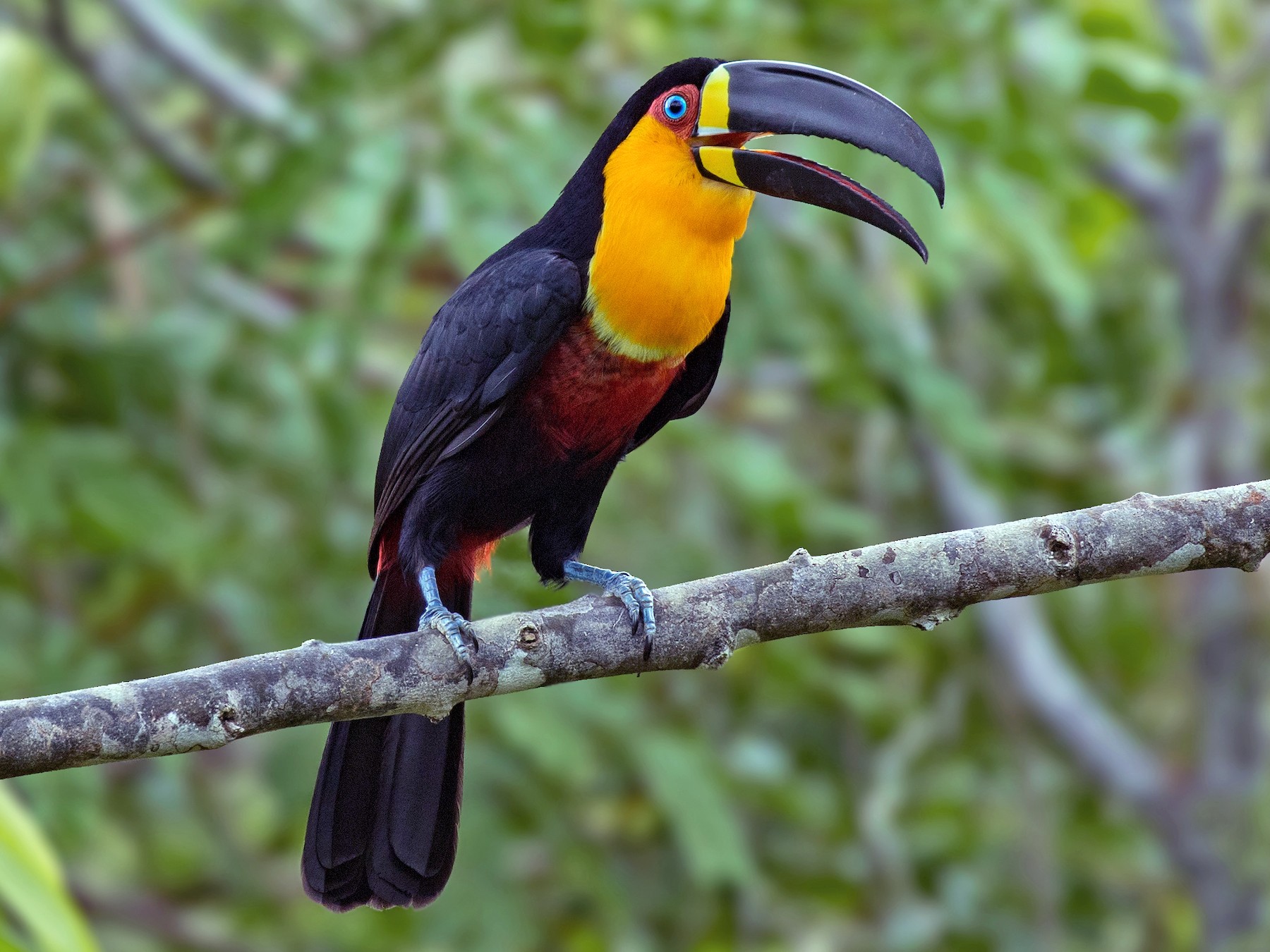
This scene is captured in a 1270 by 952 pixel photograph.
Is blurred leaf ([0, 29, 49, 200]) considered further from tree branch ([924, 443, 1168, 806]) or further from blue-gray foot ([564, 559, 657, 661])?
tree branch ([924, 443, 1168, 806])

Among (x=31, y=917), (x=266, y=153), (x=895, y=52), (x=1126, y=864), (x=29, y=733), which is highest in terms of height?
(x=266, y=153)

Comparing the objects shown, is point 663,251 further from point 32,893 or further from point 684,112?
point 32,893

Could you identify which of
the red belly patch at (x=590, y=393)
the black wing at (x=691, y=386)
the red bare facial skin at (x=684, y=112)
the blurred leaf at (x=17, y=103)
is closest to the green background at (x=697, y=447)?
the blurred leaf at (x=17, y=103)

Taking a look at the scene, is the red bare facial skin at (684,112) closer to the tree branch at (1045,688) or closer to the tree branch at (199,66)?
the tree branch at (199,66)

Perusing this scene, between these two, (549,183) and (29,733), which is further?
(549,183)

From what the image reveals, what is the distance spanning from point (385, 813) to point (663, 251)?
1071mm

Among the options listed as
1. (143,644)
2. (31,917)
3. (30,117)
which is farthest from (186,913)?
(31,917)

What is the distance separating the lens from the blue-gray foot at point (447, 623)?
2270mm

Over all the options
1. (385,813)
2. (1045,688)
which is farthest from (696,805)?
(1045,688)

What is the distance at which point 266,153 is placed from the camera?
4.89 meters

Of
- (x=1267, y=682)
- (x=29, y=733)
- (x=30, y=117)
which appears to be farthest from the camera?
(x=1267, y=682)

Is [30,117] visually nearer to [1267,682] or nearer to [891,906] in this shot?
[891,906]

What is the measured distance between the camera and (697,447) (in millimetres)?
4039

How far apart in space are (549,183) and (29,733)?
190 cm
